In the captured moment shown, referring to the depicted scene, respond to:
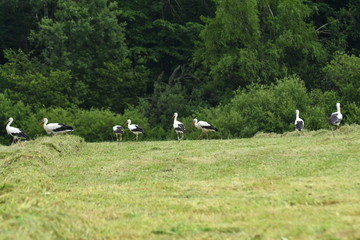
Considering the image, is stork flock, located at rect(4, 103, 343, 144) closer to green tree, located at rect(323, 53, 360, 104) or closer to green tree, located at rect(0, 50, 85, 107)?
green tree, located at rect(323, 53, 360, 104)

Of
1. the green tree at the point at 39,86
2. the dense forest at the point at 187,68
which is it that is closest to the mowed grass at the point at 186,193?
the dense forest at the point at 187,68

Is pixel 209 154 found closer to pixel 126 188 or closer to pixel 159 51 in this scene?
pixel 126 188

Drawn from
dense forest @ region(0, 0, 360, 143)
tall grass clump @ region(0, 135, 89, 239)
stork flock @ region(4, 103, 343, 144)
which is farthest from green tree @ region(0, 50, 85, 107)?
tall grass clump @ region(0, 135, 89, 239)

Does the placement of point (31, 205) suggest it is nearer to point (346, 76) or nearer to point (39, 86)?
point (346, 76)

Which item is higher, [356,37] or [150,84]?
[356,37]

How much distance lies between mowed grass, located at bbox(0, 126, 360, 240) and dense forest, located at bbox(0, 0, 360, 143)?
2294cm

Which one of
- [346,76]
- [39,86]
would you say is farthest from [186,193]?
[39,86]

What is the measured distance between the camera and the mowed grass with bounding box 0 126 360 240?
10703 millimetres

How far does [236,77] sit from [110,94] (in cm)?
1113

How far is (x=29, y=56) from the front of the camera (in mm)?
64250

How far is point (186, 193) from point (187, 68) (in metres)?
48.9

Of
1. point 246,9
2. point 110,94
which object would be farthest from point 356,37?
point 110,94

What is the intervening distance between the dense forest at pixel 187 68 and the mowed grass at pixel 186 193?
22.9 meters

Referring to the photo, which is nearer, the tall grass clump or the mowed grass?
the tall grass clump
